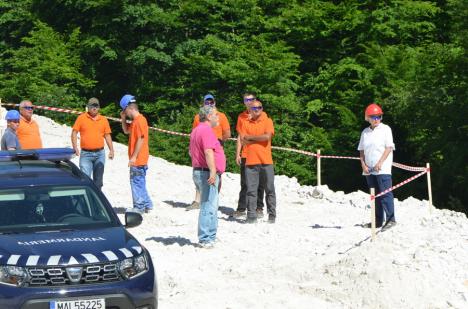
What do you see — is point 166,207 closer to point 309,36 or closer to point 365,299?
point 365,299

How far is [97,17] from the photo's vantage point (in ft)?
137

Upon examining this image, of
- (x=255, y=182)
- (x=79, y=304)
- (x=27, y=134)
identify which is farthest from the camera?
(x=27, y=134)

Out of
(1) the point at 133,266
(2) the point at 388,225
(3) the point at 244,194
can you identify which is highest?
(1) the point at 133,266

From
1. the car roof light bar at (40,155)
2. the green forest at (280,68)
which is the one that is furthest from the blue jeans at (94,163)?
the green forest at (280,68)

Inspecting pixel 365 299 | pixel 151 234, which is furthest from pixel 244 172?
pixel 365 299

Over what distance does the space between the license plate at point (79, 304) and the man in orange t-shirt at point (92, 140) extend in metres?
7.34

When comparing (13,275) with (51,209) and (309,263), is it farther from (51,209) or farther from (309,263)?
(309,263)

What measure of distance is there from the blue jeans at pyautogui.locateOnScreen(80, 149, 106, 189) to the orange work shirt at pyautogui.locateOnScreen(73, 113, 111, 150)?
0.09 metres

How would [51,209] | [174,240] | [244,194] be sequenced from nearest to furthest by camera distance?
[51,209]
[174,240]
[244,194]

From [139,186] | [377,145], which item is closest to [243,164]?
[139,186]

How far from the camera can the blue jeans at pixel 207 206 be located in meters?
12.8

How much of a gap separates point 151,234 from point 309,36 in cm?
2732

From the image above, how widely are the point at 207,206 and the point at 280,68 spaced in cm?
2497

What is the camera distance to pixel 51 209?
9.41 metres
